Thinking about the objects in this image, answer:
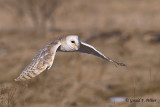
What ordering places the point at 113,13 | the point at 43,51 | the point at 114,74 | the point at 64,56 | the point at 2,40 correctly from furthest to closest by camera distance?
the point at 113,13
the point at 2,40
the point at 64,56
the point at 114,74
the point at 43,51

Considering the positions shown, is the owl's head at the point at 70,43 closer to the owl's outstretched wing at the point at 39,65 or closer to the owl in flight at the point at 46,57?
the owl in flight at the point at 46,57

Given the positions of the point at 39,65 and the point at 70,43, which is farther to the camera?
the point at 70,43

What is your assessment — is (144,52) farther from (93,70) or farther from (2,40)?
(2,40)

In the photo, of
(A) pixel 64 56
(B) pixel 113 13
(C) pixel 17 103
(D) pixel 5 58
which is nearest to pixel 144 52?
(A) pixel 64 56

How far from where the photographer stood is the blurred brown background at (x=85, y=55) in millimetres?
8469

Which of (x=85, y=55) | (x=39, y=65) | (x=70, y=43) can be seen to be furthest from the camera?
(x=85, y=55)

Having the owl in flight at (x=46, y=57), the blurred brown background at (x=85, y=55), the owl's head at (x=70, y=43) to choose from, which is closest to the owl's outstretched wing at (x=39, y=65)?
the owl in flight at (x=46, y=57)

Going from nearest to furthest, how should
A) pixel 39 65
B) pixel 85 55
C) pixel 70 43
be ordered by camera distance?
1. pixel 39 65
2. pixel 70 43
3. pixel 85 55

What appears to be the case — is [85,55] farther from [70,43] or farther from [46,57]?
[46,57]

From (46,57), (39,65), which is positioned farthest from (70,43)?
(39,65)

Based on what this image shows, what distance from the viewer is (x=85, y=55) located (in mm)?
13719

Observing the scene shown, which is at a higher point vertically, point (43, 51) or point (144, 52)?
point (144, 52)

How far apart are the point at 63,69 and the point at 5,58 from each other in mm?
2802

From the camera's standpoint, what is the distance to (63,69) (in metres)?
12.0
